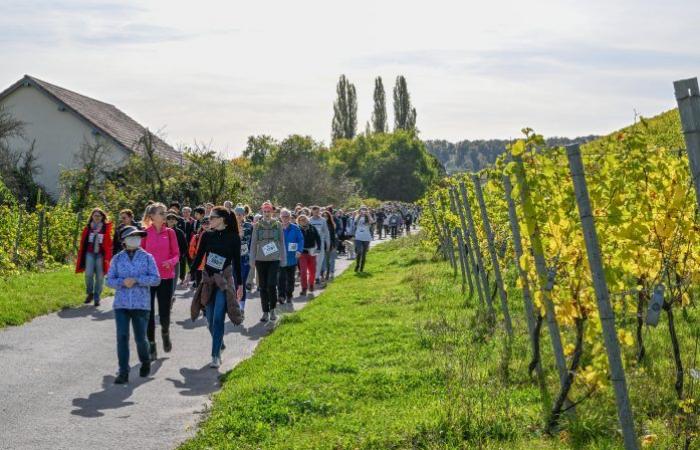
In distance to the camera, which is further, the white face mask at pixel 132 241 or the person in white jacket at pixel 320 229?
the person in white jacket at pixel 320 229

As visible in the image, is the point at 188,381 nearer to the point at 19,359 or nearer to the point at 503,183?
the point at 19,359

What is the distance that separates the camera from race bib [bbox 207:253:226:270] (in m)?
10.6

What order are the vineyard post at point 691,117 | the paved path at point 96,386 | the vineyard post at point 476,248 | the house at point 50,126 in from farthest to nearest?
the house at point 50,126 < the vineyard post at point 476,248 < the paved path at point 96,386 < the vineyard post at point 691,117

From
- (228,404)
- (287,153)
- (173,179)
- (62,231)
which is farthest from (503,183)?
(287,153)

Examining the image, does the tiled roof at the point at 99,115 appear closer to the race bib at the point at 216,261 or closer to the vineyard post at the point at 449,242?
the vineyard post at the point at 449,242

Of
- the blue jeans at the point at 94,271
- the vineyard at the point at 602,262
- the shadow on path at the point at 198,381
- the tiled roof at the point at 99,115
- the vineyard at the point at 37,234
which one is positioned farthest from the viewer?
A: the tiled roof at the point at 99,115

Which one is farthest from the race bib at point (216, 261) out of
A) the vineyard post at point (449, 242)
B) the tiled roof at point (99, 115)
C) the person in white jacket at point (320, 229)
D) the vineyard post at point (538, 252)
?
the tiled roof at point (99, 115)

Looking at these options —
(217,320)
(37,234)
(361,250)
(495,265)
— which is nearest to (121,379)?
(217,320)

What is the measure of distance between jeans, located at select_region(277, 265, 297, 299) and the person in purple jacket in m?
6.96

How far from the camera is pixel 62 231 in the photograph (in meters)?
23.2

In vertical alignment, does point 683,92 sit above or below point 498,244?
above

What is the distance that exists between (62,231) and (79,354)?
12806 millimetres

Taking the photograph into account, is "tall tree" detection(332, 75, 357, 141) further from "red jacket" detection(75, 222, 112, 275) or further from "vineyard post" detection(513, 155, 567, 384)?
"vineyard post" detection(513, 155, 567, 384)

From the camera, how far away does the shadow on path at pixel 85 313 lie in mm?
14617
